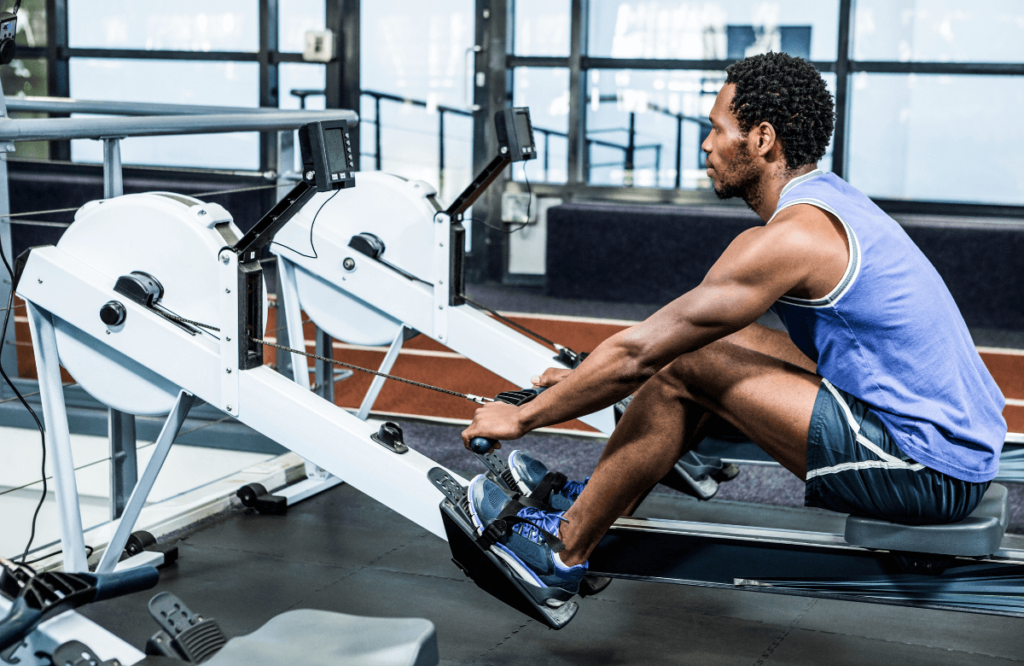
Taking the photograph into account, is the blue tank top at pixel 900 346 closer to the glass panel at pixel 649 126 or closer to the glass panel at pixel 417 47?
the glass panel at pixel 649 126

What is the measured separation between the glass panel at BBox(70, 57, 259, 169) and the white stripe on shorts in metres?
5.58

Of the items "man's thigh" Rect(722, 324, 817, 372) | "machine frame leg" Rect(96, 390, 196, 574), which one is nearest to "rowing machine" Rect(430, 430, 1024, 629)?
"man's thigh" Rect(722, 324, 817, 372)

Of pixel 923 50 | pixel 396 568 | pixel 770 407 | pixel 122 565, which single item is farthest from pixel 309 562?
pixel 923 50

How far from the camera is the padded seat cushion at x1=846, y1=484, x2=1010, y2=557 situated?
185cm

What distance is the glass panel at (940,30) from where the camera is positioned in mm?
5828

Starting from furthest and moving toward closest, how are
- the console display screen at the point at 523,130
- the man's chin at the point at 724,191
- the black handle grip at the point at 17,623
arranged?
the console display screen at the point at 523,130, the man's chin at the point at 724,191, the black handle grip at the point at 17,623

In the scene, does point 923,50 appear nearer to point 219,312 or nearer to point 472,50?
point 472,50

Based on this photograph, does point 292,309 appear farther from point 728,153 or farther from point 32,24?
point 32,24

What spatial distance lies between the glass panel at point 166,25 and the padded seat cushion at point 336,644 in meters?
6.10

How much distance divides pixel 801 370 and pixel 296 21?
5502 millimetres

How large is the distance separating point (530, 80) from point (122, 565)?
4637 mm

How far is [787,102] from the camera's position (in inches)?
76.6

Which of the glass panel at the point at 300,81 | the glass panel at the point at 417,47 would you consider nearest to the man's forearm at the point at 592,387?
the glass panel at the point at 417,47

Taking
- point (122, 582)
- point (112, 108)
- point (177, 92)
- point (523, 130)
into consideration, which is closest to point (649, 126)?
point (177, 92)
